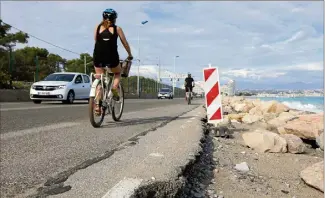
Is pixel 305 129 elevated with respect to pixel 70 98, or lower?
Answer: lower

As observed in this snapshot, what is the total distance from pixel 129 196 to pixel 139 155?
1382 millimetres

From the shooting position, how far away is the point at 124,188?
2.49 m

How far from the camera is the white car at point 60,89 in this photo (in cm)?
1636

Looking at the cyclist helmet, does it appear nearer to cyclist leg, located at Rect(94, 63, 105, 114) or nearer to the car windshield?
cyclist leg, located at Rect(94, 63, 105, 114)

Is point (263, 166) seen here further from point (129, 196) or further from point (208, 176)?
point (129, 196)

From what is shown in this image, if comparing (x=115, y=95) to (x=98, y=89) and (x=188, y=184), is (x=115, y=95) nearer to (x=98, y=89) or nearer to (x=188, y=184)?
(x=98, y=89)

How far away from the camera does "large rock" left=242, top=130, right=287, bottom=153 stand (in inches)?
221

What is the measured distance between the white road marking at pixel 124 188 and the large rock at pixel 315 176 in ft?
6.50

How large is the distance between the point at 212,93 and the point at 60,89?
10646mm

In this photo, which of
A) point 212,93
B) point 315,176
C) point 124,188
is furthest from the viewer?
point 212,93

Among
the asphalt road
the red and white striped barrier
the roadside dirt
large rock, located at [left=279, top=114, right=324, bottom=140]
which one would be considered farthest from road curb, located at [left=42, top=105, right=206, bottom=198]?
large rock, located at [left=279, top=114, right=324, bottom=140]

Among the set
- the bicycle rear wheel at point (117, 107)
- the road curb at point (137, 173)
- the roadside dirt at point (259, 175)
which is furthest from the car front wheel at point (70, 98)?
the road curb at point (137, 173)

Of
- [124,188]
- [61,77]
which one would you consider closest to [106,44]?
[124,188]

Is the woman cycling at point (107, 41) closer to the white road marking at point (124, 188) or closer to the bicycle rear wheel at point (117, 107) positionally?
the bicycle rear wheel at point (117, 107)
